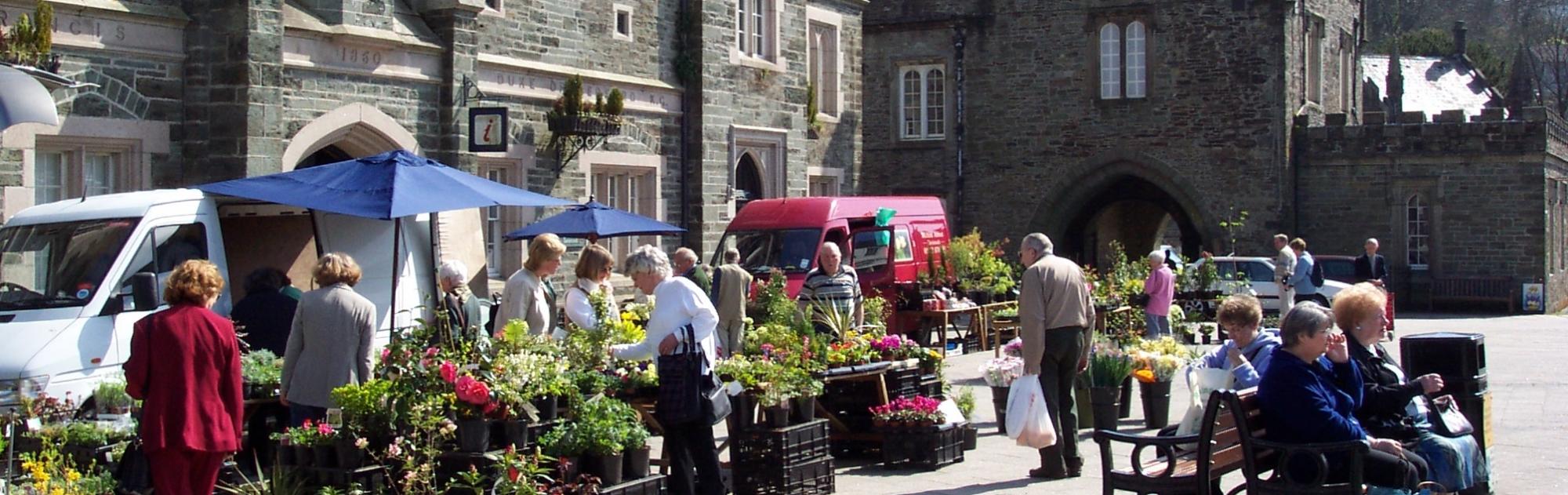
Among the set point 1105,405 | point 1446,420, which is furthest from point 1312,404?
point 1105,405

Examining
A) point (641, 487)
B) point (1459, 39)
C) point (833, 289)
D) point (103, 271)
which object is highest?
point (1459, 39)

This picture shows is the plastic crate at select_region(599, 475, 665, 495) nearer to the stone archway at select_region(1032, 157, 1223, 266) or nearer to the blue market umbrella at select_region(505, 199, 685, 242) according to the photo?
the blue market umbrella at select_region(505, 199, 685, 242)

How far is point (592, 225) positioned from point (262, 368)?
746cm

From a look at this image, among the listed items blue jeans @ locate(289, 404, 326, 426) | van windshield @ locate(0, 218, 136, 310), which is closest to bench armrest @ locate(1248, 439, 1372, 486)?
blue jeans @ locate(289, 404, 326, 426)

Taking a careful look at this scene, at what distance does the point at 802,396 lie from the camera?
9.55 metres

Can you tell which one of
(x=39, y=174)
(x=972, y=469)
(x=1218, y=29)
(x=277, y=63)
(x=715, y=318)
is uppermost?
(x=1218, y=29)

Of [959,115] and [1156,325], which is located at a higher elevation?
[959,115]

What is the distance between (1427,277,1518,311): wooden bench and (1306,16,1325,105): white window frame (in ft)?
16.3

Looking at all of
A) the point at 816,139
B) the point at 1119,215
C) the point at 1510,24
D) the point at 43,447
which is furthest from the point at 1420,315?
Result: the point at 1510,24

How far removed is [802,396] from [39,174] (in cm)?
780

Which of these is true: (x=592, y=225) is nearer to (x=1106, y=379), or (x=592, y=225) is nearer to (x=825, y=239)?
(x=825, y=239)

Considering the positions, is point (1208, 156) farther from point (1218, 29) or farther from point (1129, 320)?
point (1129, 320)

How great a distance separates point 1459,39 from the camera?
5169 cm

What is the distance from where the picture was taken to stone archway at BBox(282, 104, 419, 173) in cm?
1578
